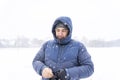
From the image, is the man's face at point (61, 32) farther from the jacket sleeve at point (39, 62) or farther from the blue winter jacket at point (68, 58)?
the jacket sleeve at point (39, 62)

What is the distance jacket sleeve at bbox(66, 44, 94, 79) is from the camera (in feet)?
8.91

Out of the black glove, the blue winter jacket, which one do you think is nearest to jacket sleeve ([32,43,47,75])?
the blue winter jacket

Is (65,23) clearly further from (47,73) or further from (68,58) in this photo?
(47,73)

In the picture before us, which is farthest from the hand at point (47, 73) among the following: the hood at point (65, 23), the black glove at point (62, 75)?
the hood at point (65, 23)

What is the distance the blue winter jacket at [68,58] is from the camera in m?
2.74

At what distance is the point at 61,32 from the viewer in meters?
2.79

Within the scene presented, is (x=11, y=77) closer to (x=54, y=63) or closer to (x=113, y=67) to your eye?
(x=113, y=67)

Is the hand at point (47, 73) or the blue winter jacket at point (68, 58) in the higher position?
the blue winter jacket at point (68, 58)

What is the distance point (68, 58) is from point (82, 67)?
0.11m

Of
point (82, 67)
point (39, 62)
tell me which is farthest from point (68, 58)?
point (39, 62)

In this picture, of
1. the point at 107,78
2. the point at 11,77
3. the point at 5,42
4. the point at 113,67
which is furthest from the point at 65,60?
the point at 5,42

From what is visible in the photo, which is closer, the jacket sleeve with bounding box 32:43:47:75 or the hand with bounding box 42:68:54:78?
the hand with bounding box 42:68:54:78

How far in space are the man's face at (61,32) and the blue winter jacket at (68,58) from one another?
0.02 m

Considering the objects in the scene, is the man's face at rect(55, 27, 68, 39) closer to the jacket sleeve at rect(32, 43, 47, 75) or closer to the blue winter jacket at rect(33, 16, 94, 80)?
the blue winter jacket at rect(33, 16, 94, 80)
